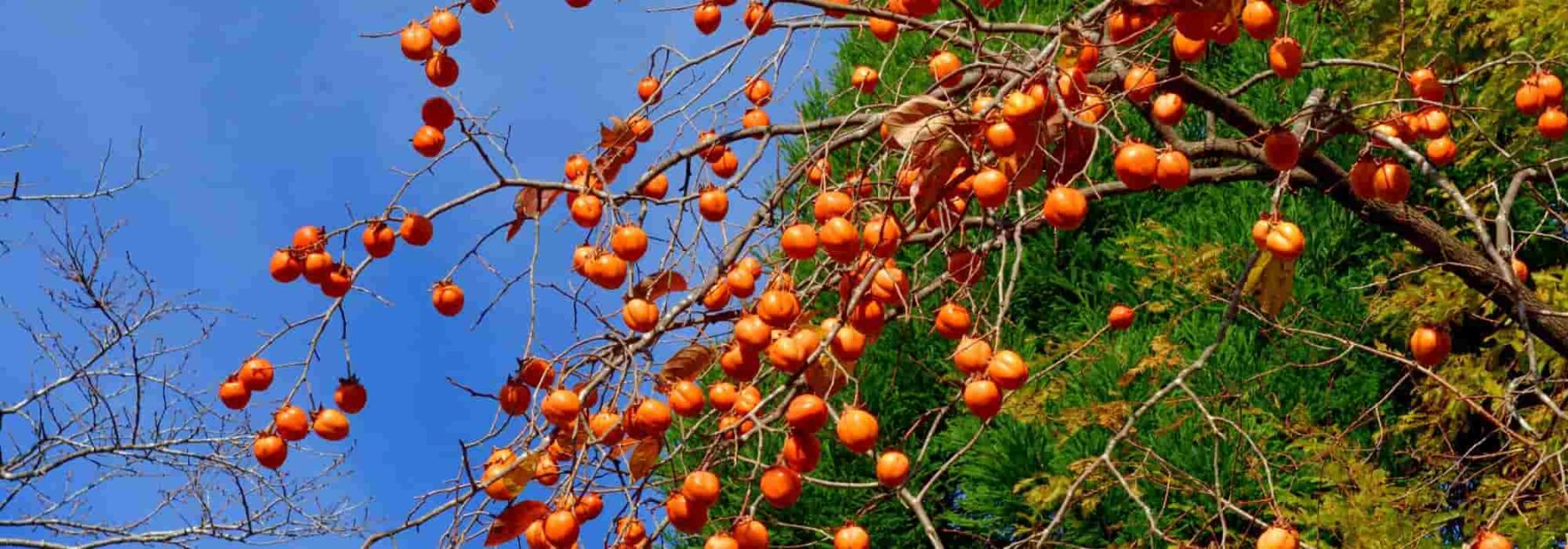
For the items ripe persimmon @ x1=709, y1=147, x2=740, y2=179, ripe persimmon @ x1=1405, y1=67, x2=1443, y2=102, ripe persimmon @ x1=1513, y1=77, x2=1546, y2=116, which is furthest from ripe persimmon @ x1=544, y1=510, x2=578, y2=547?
ripe persimmon @ x1=1513, y1=77, x2=1546, y2=116

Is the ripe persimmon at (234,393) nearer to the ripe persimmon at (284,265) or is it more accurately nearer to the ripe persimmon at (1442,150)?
the ripe persimmon at (284,265)

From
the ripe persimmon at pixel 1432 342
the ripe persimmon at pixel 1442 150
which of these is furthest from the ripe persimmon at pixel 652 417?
the ripe persimmon at pixel 1442 150

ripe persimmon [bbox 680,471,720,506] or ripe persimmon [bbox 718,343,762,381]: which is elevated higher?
ripe persimmon [bbox 718,343,762,381]

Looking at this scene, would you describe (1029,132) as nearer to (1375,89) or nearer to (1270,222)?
(1270,222)

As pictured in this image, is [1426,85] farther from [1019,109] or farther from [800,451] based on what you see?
[800,451]

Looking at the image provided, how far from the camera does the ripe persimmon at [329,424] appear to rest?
106 inches

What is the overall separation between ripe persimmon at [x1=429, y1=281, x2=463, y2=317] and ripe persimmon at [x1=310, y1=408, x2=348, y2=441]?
270mm

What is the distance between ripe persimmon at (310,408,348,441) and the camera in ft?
8.83

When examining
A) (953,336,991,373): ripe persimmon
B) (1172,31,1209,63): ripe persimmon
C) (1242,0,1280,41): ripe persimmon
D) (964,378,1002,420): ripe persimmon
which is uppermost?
(1172,31,1209,63): ripe persimmon

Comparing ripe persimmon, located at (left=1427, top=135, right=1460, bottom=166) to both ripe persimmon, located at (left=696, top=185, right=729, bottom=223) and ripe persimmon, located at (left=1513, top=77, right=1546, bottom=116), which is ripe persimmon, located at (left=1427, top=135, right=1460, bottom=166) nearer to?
ripe persimmon, located at (left=1513, top=77, right=1546, bottom=116)

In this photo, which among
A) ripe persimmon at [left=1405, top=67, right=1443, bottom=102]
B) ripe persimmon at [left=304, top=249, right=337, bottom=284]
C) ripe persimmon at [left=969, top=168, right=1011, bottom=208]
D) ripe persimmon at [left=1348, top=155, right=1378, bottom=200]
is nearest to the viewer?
ripe persimmon at [left=969, top=168, right=1011, bottom=208]

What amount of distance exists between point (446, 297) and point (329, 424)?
317mm

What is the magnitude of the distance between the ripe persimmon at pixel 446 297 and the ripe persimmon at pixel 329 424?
270mm

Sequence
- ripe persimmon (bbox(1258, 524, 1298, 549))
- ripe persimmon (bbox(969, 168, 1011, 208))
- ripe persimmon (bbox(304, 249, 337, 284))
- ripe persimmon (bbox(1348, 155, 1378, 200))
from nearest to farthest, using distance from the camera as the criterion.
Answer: ripe persimmon (bbox(969, 168, 1011, 208)), ripe persimmon (bbox(1258, 524, 1298, 549)), ripe persimmon (bbox(304, 249, 337, 284)), ripe persimmon (bbox(1348, 155, 1378, 200))
